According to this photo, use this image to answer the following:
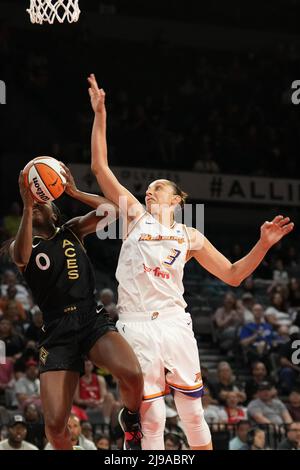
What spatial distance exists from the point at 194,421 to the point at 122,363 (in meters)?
0.81

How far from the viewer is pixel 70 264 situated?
6992 millimetres

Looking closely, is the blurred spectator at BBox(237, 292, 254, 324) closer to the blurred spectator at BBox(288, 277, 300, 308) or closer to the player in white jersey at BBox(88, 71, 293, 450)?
the blurred spectator at BBox(288, 277, 300, 308)

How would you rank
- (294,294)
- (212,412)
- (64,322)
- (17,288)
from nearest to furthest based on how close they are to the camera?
(64,322) → (212,412) → (17,288) → (294,294)

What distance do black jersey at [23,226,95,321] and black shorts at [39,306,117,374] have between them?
3.4 inches

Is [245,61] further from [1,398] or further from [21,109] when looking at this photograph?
[1,398]

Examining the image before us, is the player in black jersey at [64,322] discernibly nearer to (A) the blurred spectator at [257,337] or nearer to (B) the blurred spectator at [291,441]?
(B) the blurred spectator at [291,441]

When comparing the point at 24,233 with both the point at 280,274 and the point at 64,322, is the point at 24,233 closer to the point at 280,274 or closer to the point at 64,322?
the point at 64,322

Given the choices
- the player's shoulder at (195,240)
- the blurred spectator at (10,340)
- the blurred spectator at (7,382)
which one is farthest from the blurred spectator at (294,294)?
the player's shoulder at (195,240)

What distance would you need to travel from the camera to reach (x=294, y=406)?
13516mm

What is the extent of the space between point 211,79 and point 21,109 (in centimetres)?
537

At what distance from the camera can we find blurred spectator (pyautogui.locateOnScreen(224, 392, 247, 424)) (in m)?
12.8

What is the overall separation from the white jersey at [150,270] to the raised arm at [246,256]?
0.82ft

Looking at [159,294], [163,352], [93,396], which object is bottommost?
[93,396]

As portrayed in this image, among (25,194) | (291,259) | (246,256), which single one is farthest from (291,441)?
(291,259)
